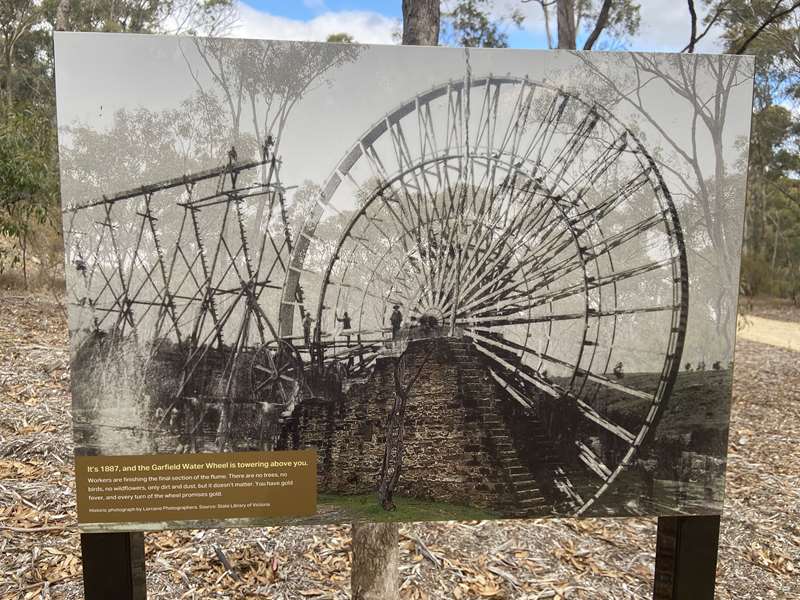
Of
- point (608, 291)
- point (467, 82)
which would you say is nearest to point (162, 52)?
point (467, 82)

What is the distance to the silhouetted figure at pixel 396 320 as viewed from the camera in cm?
215

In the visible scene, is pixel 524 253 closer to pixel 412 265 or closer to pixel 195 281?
pixel 412 265

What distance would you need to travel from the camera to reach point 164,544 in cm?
367

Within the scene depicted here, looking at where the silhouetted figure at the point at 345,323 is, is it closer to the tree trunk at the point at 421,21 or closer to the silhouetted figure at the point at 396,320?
the silhouetted figure at the point at 396,320

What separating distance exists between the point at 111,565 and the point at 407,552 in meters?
2.05

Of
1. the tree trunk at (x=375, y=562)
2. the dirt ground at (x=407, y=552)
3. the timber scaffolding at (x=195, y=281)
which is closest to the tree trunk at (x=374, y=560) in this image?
the tree trunk at (x=375, y=562)

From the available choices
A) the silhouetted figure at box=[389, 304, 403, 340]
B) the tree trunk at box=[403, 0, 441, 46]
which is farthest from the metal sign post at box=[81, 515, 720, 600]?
the tree trunk at box=[403, 0, 441, 46]

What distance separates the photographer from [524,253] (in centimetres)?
221

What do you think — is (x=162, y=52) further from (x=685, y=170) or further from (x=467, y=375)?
(x=685, y=170)

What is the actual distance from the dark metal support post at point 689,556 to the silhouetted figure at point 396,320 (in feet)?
4.52

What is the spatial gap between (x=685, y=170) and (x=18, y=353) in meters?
6.72

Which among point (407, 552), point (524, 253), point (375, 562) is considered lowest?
point (407, 552)

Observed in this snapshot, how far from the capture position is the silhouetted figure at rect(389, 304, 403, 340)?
7.06 ft

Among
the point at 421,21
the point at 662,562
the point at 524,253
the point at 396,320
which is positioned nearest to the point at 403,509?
the point at 396,320
